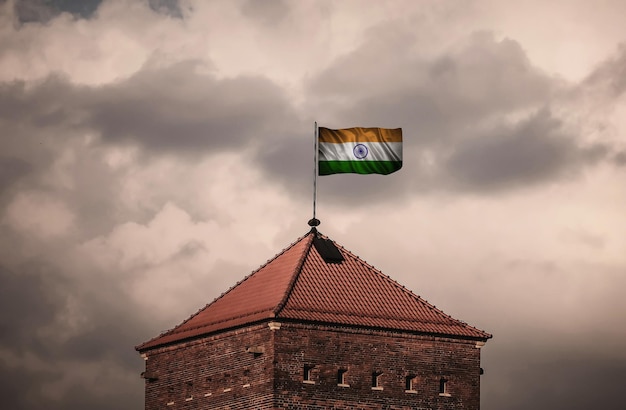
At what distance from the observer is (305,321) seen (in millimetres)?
91188

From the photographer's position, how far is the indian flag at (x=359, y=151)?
95.2m

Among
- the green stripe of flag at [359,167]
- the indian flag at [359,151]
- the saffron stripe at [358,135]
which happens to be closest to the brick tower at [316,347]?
the green stripe of flag at [359,167]

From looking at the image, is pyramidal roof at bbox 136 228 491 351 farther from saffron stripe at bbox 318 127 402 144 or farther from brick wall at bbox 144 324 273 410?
saffron stripe at bbox 318 127 402 144

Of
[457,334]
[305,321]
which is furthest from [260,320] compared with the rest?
[457,334]

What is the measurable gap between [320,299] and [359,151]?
6.03 metres

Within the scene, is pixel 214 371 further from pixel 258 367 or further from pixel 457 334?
pixel 457 334

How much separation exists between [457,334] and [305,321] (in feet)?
19.9

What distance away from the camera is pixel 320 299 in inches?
3642

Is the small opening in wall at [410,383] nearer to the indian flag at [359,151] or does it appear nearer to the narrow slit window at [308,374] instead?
the narrow slit window at [308,374]

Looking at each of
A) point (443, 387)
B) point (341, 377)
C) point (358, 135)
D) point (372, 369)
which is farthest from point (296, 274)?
point (443, 387)

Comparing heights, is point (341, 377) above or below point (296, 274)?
below

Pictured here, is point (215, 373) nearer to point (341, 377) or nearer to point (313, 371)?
point (313, 371)

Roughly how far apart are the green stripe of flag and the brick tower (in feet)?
7.73

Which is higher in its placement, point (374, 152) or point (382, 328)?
point (374, 152)
